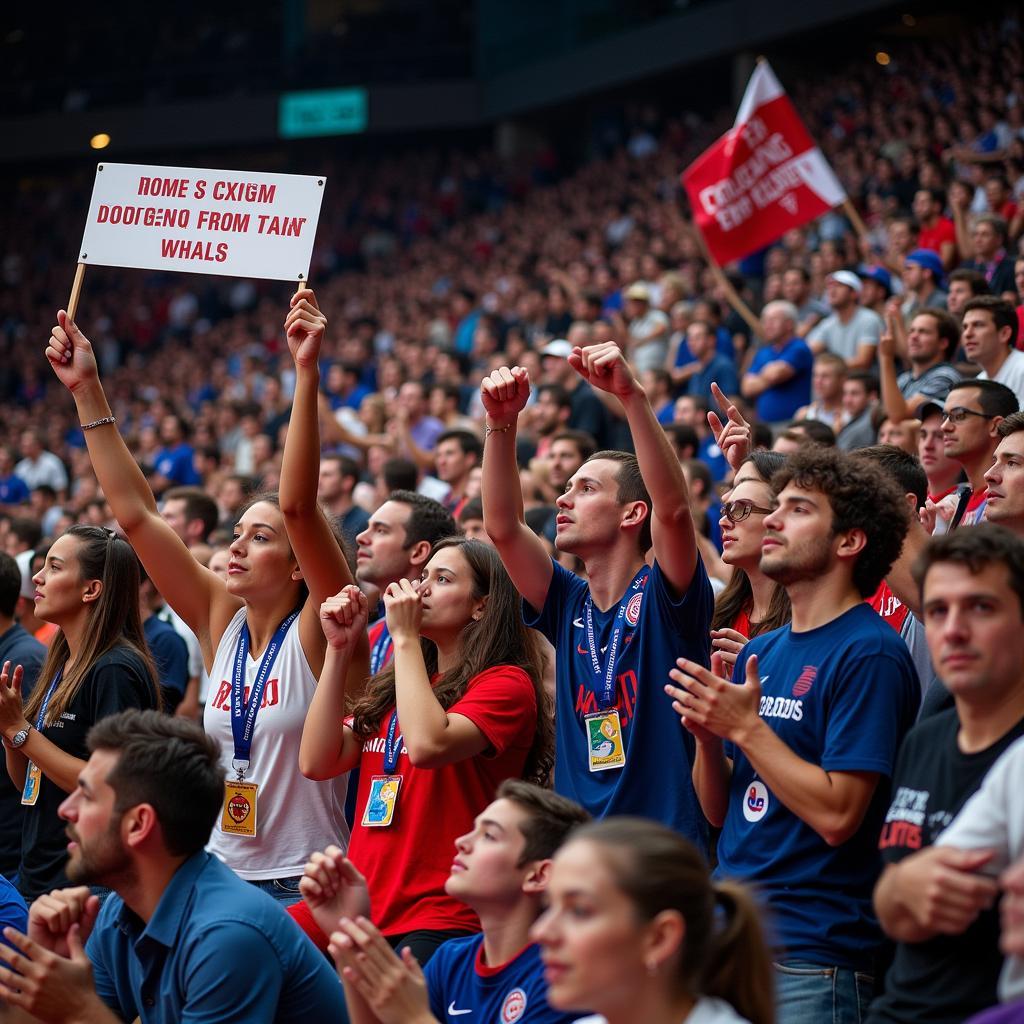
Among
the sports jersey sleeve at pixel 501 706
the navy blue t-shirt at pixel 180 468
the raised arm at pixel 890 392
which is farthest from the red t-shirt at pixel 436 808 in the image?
the navy blue t-shirt at pixel 180 468

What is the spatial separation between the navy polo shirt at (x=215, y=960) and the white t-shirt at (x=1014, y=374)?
4.42 m

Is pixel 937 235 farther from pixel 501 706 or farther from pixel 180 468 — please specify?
pixel 501 706

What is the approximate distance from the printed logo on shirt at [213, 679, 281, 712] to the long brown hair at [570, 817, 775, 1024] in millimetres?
2012

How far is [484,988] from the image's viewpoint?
330 cm

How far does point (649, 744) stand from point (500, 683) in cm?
53

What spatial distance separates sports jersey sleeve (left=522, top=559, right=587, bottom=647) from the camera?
4352 mm

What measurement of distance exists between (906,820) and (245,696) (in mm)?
2329

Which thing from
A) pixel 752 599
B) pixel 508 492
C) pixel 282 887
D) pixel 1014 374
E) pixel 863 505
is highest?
pixel 1014 374

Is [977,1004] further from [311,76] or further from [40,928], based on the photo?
[311,76]

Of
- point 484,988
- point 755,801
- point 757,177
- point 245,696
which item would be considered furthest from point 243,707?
point 757,177

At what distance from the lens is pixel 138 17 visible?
2819 centimetres

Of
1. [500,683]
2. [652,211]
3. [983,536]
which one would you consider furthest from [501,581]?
[652,211]

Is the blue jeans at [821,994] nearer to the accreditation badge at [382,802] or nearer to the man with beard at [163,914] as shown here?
the man with beard at [163,914]

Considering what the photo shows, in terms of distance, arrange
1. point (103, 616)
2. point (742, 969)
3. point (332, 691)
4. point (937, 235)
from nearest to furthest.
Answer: point (742, 969), point (332, 691), point (103, 616), point (937, 235)
